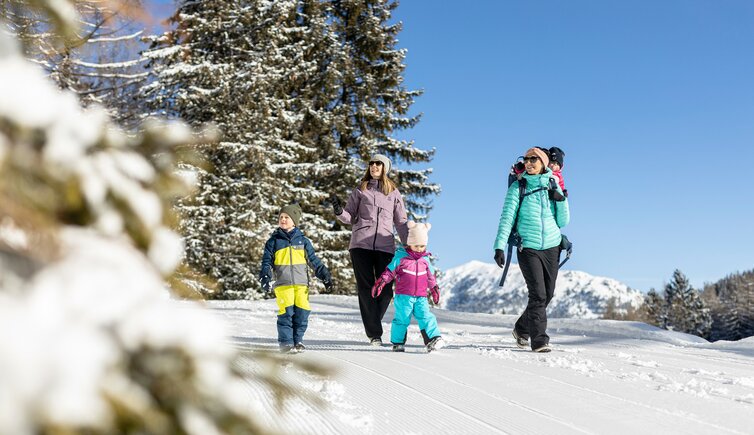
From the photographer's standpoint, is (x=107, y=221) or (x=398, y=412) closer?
(x=107, y=221)

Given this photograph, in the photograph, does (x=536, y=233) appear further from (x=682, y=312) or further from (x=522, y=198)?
(x=682, y=312)

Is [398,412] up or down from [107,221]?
down

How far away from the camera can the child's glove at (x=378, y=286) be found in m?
6.54

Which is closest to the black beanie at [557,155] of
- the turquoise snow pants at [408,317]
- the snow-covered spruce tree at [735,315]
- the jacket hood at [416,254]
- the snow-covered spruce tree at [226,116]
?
the jacket hood at [416,254]

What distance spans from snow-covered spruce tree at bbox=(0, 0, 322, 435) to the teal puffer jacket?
5876 millimetres

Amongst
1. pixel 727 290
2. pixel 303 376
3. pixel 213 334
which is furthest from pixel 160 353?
pixel 727 290

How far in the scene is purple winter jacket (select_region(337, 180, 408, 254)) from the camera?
695 cm

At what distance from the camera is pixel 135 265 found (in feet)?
2.89

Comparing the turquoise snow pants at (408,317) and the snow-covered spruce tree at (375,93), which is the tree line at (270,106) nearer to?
the snow-covered spruce tree at (375,93)

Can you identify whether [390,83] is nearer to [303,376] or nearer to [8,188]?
[303,376]

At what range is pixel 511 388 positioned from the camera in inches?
173

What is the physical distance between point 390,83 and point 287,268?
1835 cm

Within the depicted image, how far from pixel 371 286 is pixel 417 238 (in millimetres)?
863

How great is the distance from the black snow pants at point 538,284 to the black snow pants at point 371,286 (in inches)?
60.2
